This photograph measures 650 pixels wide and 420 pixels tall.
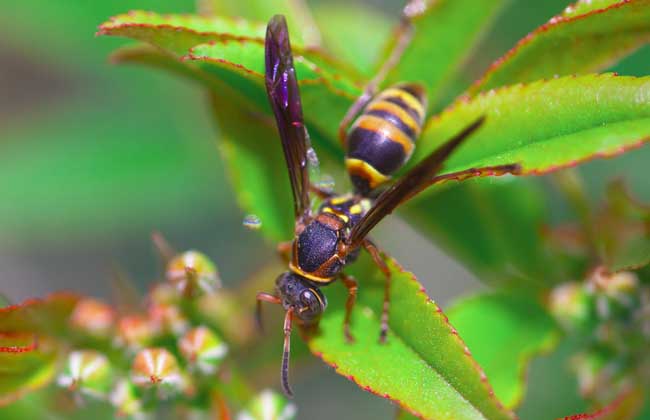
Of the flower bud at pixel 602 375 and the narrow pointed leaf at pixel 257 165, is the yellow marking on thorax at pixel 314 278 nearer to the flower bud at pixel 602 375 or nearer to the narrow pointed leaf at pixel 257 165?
the narrow pointed leaf at pixel 257 165

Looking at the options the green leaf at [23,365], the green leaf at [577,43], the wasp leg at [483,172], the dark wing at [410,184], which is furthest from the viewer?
the green leaf at [23,365]

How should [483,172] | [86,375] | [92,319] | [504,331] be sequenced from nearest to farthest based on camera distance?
[483,172] < [86,375] < [92,319] < [504,331]

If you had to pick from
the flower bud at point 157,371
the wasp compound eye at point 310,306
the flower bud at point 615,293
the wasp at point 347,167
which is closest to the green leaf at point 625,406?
the flower bud at point 615,293

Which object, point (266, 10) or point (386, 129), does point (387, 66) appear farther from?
point (266, 10)

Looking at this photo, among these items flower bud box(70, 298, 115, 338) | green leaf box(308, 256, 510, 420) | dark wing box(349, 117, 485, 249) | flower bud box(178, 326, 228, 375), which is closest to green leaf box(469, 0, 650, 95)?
dark wing box(349, 117, 485, 249)

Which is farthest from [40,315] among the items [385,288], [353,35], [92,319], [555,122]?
[353,35]

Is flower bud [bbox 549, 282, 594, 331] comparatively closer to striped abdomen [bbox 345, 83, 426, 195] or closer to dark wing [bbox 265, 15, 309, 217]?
striped abdomen [bbox 345, 83, 426, 195]
